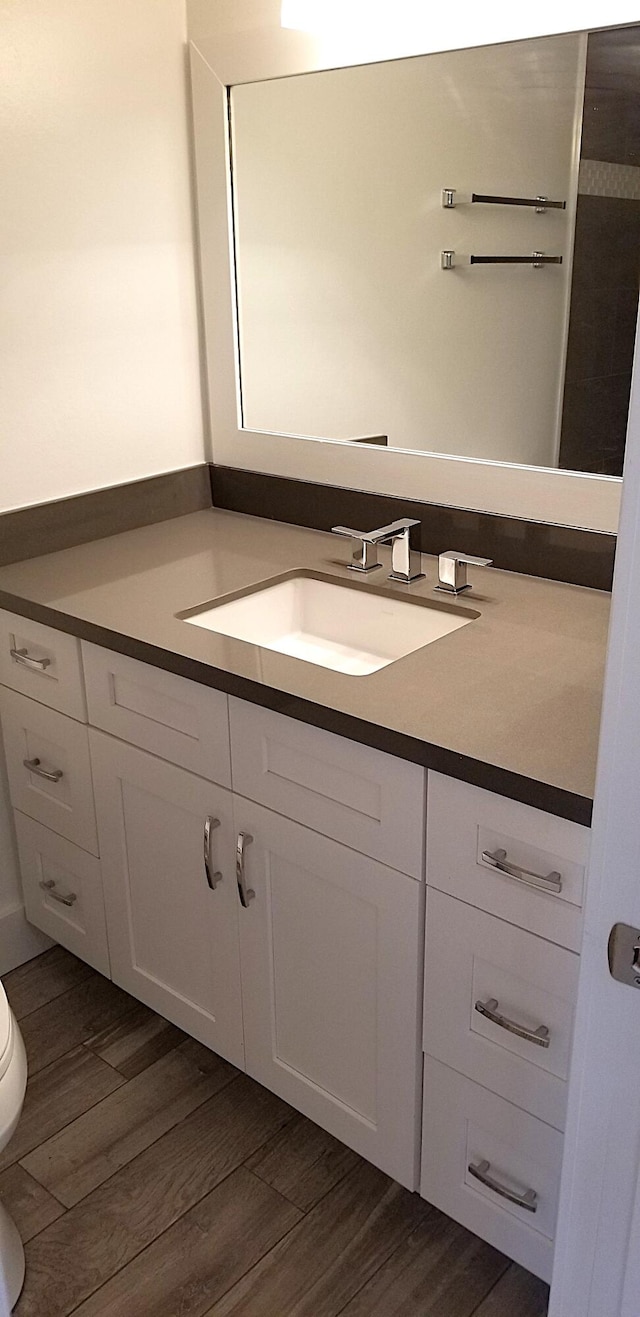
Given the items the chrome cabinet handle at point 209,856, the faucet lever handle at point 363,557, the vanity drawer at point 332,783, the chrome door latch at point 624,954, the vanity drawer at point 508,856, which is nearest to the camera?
the chrome door latch at point 624,954

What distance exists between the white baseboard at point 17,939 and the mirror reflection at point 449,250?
1.07 metres

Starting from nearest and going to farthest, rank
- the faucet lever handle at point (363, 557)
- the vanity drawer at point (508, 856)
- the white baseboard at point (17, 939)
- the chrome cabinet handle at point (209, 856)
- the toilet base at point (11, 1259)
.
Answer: the vanity drawer at point (508, 856), the toilet base at point (11, 1259), the chrome cabinet handle at point (209, 856), the faucet lever handle at point (363, 557), the white baseboard at point (17, 939)

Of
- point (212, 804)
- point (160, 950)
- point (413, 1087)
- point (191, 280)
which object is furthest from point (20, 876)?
point (191, 280)

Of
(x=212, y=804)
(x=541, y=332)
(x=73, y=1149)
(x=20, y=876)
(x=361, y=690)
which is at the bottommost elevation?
(x=73, y=1149)

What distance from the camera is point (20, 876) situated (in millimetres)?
2135

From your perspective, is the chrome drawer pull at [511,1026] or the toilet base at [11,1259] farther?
the toilet base at [11,1259]

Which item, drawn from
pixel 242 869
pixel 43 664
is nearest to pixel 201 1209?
pixel 242 869

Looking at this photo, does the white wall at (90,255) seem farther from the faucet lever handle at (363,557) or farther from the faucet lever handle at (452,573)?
the faucet lever handle at (452,573)

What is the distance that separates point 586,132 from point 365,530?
0.74 m

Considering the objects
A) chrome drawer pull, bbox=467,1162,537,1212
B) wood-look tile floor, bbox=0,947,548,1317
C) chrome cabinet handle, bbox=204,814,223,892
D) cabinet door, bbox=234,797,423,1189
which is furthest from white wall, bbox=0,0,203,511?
chrome drawer pull, bbox=467,1162,537,1212

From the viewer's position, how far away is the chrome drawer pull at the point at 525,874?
3.95 feet

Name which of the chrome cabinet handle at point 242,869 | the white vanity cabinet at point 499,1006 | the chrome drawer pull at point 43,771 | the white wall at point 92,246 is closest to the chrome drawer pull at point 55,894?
the chrome drawer pull at point 43,771

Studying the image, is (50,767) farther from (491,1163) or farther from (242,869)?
(491,1163)

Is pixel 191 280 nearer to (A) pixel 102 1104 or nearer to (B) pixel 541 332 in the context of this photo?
(B) pixel 541 332
